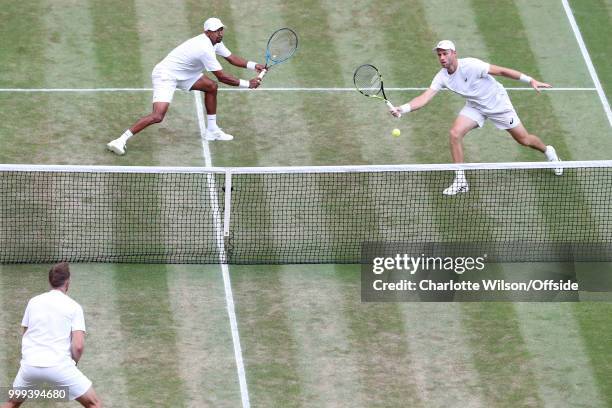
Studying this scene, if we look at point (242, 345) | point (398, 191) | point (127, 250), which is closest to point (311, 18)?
point (398, 191)

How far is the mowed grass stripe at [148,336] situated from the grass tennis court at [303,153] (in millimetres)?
22

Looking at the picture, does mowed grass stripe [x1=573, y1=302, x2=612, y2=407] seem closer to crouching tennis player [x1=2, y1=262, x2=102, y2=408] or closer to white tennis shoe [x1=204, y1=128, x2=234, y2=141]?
crouching tennis player [x1=2, y1=262, x2=102, y2=408]

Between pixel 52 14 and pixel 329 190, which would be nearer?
pixel 329 190

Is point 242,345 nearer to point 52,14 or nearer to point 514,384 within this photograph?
point 514,384

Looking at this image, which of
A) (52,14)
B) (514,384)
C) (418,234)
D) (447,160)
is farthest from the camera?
(52,14)

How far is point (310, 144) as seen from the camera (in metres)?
21.8

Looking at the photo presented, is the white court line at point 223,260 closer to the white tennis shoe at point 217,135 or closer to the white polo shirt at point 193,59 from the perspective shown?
the white tennis shoe at point 217,135

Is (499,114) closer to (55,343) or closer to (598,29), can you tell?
(598,29)

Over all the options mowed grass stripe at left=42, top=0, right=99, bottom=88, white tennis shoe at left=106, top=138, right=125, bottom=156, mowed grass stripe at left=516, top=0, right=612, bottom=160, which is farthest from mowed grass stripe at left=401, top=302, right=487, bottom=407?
mowed grass stripe at left=42, top=0, right=99, bottom=88

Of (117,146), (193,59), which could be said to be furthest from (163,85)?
(117,146)

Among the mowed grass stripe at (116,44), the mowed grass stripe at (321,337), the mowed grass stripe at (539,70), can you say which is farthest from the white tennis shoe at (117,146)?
the mowed grass stripe at (539,70)

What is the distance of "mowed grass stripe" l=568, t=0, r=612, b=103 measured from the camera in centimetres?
2370

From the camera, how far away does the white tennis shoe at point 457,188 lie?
20328mm

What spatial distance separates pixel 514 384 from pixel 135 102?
319 inches
